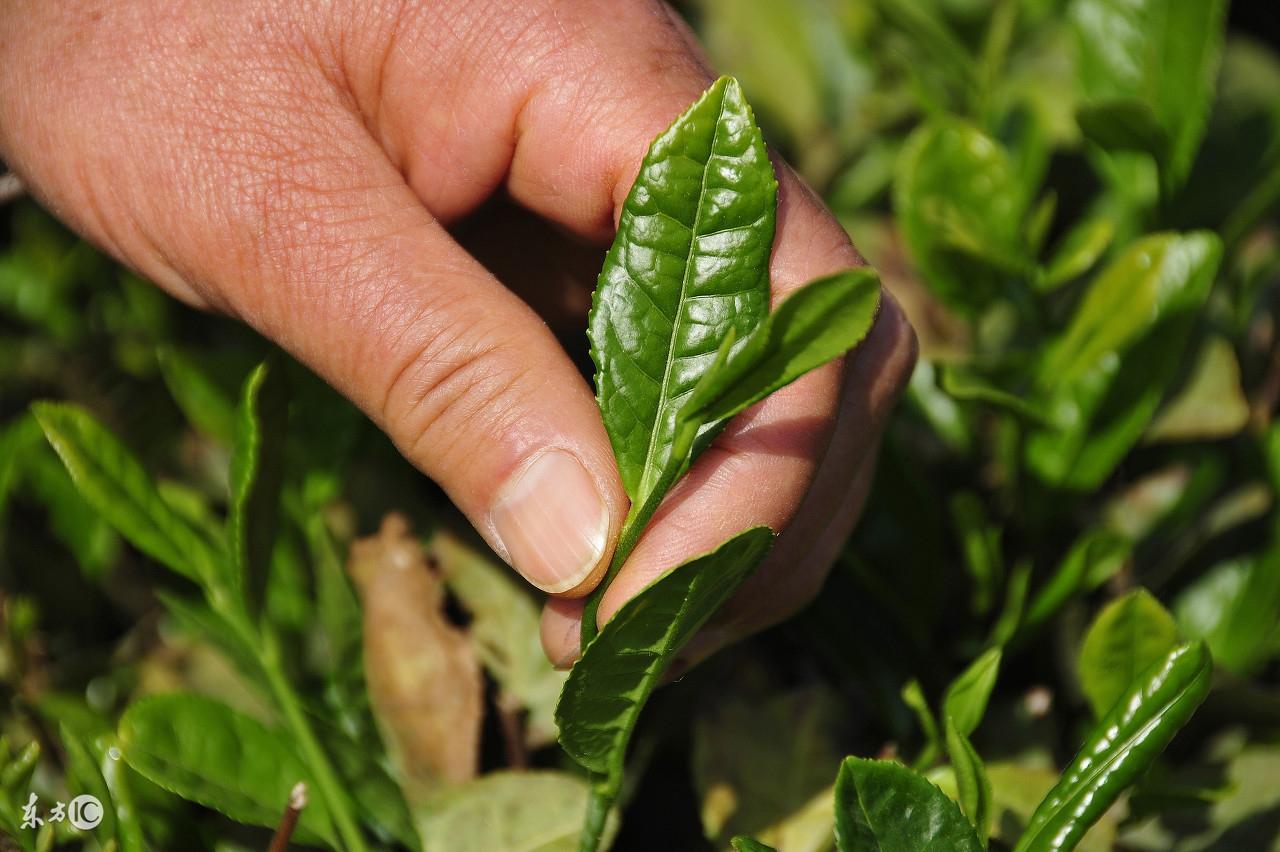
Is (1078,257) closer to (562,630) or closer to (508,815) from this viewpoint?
(562,630)

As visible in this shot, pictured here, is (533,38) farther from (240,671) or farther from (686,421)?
(240,671)

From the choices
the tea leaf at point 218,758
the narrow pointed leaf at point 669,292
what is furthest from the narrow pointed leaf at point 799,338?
the tea leaf at point 218,758

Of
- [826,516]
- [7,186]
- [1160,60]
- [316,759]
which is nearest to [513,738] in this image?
[316,759]

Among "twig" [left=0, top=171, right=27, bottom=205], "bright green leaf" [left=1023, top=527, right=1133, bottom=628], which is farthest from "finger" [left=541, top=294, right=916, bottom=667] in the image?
"twig" [left=0, top=171, right=27, bottom=205]

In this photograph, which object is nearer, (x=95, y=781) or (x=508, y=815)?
(x=95, y=781)

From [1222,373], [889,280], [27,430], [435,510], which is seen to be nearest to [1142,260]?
[1222,373]

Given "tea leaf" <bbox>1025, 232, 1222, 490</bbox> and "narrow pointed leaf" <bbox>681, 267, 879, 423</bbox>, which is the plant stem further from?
"tea leaf" <bbox>1025, 232, 1222, 490</bbox>

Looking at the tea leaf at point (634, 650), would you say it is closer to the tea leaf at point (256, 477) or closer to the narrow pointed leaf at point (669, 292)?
the narrow pointed leaf at point (669, 292)

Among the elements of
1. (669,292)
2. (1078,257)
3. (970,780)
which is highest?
(669,292)
